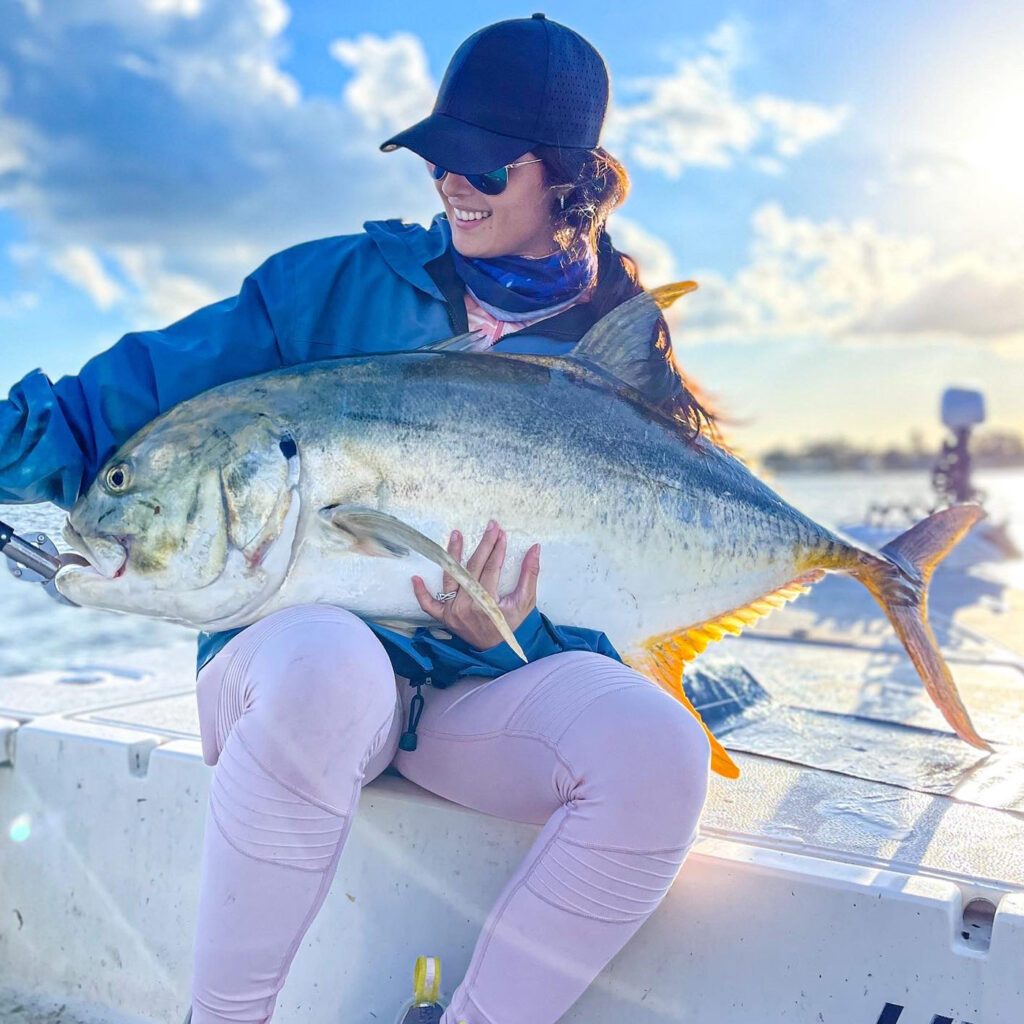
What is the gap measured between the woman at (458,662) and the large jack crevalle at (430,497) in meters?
0.07

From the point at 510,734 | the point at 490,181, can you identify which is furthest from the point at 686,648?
the point at 490,181

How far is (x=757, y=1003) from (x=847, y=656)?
9.80 ft

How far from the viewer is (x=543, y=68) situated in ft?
7.11

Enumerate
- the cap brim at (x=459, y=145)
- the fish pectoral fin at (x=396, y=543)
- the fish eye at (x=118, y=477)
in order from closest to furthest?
the fish pectoral fin at (x=396, y=543) → the fish eye at (x=118, y=477) → the cap brim at (x=459, y=145)

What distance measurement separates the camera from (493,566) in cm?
180

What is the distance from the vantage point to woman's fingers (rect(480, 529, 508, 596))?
1796 millimetres

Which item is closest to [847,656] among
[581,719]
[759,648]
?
[759,648]

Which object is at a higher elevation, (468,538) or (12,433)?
(12,433)

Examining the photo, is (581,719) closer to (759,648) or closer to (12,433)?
(12,433)

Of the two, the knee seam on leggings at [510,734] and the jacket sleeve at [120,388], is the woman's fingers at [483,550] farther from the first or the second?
the jacket sleeve at [120,388]

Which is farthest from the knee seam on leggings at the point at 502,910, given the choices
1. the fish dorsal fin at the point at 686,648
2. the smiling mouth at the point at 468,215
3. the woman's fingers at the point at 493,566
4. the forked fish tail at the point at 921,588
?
the smiling mouth at the point at 468,215

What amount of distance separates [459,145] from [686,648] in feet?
3.95

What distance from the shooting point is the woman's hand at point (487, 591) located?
5.85 feet

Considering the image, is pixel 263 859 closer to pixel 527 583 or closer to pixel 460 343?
pixel 527 583
